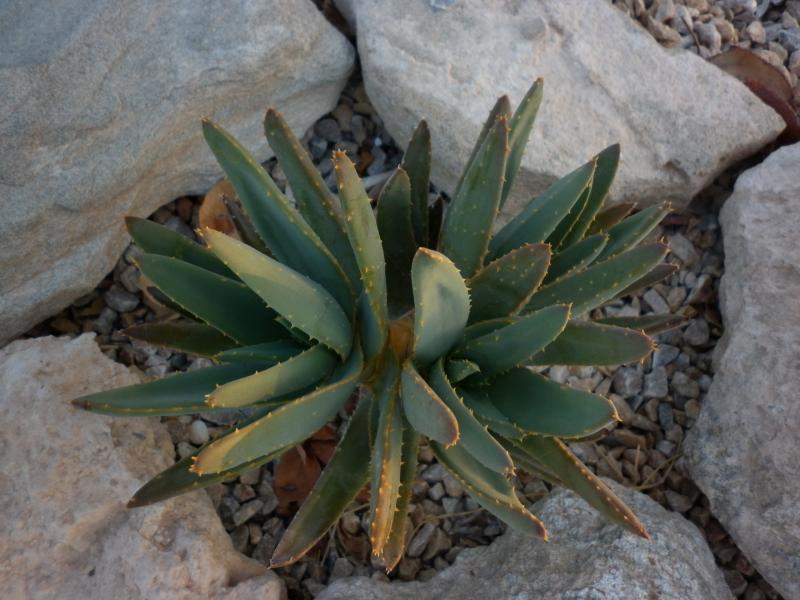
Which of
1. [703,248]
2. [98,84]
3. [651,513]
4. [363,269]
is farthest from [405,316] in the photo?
[703,248]

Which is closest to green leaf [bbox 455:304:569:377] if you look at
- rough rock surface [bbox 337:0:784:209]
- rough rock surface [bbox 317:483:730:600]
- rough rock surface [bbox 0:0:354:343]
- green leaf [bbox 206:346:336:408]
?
green leaf [bbox 206:346:336:408]

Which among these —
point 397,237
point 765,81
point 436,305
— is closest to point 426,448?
point 397,237

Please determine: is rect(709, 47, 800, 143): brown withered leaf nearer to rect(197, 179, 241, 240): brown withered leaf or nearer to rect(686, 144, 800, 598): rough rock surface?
rect(686, 144, 800, 598): rough rock surface

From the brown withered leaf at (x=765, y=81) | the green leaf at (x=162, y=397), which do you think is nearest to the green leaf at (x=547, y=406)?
the green leaf at (x=162, y=397)

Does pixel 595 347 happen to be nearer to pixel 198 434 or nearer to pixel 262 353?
pixel 262 353

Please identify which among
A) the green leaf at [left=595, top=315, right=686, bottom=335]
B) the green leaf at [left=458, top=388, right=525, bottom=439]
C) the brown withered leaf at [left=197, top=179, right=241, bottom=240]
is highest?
the green leaf at [left=458, top=388, right=525, bottom=439]

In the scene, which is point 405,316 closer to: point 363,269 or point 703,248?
point 363,269
